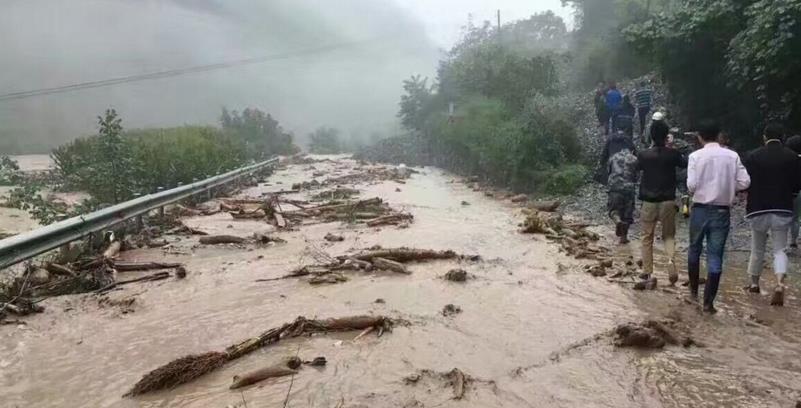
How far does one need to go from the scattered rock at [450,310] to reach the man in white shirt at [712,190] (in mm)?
2491

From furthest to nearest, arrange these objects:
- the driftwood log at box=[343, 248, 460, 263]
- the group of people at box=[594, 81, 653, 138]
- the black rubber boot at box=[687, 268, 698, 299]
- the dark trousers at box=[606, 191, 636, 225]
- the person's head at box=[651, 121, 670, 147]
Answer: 1. the group of people at box=[594, 81, 653, 138]
2. the dark trousers at box=[606, 191, 636, 225]
3. the driftwood log at box=[343, 248, 460, 263]
4. the person's head at box=[651, 121, 670, 147]
5. the black rubber boot at box=[687, 268, 698, 299]

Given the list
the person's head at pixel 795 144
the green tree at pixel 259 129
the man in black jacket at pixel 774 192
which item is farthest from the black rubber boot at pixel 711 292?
the green tree at pixel 259 129

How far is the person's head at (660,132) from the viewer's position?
6746 millimetres

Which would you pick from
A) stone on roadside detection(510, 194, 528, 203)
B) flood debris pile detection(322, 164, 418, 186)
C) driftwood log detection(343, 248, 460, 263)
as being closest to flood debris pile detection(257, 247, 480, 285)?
driftwood log detection(343, 248, 460, 263)

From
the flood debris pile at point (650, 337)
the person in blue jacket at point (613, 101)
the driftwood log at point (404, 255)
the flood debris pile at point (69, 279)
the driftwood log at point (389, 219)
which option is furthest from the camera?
the person in blue jacket at point (613, 101)

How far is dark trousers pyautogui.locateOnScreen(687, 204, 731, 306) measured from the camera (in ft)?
Result: 19.1

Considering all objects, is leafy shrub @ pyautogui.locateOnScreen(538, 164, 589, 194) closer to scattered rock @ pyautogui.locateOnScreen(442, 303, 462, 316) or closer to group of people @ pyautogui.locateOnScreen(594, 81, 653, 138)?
group of people @ pyautogui.locateOnScreen(594, 81, 653, 138)

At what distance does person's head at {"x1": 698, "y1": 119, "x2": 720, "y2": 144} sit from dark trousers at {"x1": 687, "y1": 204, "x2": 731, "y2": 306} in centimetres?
73

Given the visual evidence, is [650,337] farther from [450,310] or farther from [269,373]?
[269,373]

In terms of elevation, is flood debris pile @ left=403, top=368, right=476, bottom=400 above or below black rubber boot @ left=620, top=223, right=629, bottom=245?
above

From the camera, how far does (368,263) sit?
748 cm

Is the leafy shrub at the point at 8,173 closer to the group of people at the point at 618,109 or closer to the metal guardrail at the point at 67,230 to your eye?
the metal guardrail at the point at 67,230

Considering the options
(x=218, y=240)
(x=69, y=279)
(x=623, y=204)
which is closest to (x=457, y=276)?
(x=218, y=240)

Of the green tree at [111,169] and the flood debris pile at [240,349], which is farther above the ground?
the green tree at [111,169]
